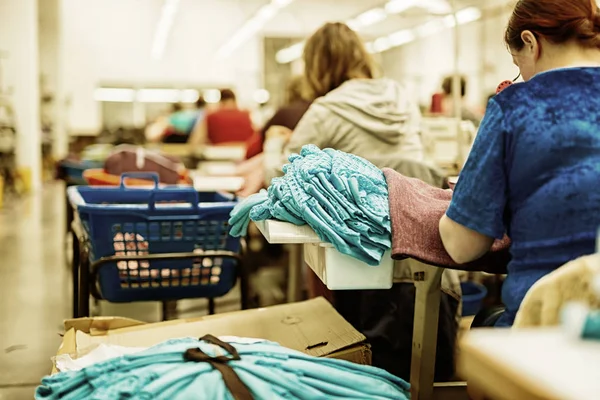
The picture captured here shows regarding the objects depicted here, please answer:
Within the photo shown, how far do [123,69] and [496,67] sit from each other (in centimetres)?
744

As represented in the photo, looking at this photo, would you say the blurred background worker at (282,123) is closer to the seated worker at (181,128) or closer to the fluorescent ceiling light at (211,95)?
the seated worker at (181,128)

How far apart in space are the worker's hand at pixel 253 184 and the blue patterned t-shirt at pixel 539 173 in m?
2.08

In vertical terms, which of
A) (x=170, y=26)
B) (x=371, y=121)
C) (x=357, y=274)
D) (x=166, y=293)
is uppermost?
(x=170, y=26)

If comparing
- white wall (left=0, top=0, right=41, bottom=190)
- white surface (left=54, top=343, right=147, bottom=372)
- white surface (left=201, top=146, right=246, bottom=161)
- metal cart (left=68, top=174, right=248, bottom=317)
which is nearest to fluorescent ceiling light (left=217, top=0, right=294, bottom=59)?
white wall (left=0, top=0, right=41, bottom=190)

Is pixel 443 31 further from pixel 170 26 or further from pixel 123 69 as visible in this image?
pixel 123 69

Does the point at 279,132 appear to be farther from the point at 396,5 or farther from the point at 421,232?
the point at 396,5

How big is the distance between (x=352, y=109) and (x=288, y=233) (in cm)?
127

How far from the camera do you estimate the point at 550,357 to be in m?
0.83

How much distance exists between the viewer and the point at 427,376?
1812mm

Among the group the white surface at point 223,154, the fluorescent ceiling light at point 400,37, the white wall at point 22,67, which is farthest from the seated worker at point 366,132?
the fluorescent ceiling light at point 400,37

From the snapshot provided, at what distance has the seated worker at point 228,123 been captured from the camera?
665cm

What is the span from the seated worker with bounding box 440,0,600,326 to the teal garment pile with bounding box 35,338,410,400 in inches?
13.3

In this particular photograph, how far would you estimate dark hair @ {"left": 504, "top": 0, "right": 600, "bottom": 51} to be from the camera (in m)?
1.44

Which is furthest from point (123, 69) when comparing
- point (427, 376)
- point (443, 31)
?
point (427, 376)
